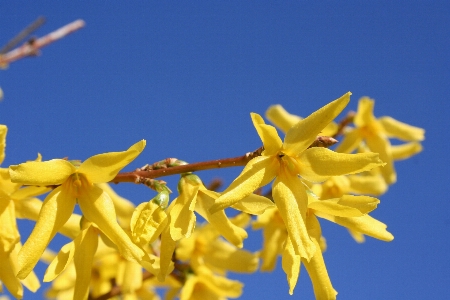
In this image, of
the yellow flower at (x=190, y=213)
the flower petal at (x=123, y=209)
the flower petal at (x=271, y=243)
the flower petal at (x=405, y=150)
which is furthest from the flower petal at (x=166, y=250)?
the flower petal at (x=405, y=150)

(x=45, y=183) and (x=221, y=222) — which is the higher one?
(x=221, y=222)

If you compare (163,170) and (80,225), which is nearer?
(163,170)

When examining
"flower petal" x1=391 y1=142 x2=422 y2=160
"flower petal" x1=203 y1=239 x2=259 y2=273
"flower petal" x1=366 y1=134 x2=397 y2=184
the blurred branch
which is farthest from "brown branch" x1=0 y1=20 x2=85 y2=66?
"flower petal" x1=391 y1=142 x2=422 y2=160

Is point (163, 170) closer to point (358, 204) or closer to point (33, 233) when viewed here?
point (33, 233)

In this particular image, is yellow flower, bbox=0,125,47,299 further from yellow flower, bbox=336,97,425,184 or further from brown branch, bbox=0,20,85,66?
yellow flower, bbox=336,97,425,184

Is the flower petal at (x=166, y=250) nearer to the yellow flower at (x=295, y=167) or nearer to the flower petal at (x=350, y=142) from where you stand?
the yellow flower at (x=295, y=167)

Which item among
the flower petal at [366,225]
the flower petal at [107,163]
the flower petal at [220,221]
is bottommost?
the flower petal at [107,163]

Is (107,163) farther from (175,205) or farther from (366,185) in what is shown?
(366,185)

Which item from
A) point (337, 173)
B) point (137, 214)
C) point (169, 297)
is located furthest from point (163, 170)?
point (169, 297)
